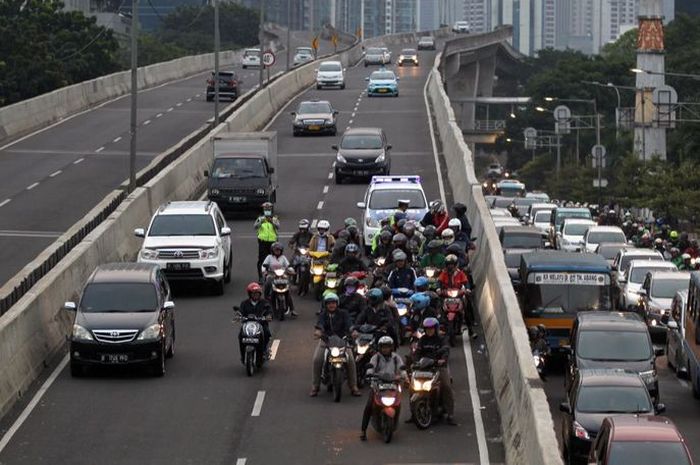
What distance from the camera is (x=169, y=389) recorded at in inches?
963

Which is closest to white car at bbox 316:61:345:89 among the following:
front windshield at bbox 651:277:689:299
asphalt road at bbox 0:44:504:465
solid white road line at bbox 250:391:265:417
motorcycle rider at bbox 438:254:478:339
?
front windshield at bbox 651:277:689:299

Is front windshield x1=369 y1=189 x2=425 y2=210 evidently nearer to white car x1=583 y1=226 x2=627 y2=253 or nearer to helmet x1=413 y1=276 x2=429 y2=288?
white car x1=583 y1=226 x2=627 y2=253

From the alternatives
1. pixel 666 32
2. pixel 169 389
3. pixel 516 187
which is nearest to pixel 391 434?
pixel 169 389

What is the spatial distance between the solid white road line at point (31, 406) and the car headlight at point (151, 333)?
1.47m

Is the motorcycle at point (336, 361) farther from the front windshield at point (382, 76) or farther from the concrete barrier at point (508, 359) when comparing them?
the front windshield at point (382, 76)

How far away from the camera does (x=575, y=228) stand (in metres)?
49.8

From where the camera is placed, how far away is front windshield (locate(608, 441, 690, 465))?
17484mm

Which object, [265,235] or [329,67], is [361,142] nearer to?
[265,235]

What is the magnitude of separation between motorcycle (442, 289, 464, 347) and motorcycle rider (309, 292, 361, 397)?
10.9 feet

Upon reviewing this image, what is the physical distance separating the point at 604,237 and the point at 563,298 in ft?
58.9

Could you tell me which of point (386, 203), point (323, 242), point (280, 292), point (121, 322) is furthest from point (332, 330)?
point (386, 203)

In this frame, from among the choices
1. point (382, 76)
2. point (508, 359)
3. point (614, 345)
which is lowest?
point (614, 345)

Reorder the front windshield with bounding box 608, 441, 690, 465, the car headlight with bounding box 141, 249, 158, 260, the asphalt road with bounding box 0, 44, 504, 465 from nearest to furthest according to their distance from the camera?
the front windshield with bounding box 608, 441, 690, 465, the asphalt road with bounding box 0, 44, 504, 465, the car headlight with bounding box 141, 249, 158, 260

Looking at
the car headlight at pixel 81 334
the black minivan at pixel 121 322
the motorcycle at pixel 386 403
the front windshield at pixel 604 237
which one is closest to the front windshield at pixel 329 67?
the front windshield at pixel 604 237
